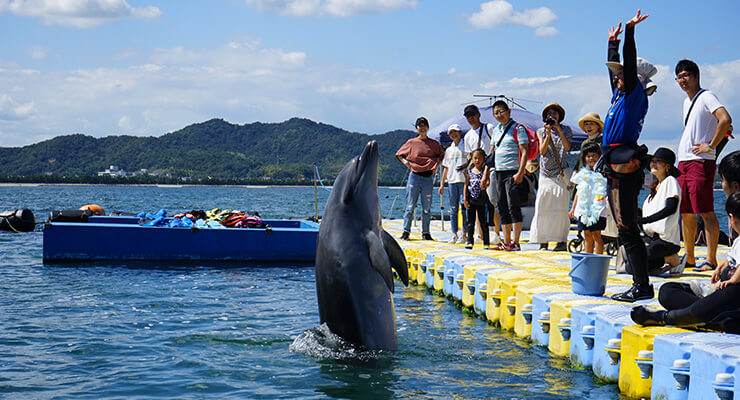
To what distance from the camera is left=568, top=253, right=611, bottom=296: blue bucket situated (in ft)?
21.9

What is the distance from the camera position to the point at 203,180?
513ft

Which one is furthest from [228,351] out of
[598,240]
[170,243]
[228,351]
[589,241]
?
[170,243]

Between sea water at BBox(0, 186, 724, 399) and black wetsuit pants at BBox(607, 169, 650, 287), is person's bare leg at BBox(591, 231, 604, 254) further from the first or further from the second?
black wetsuit pants at BBox(607, 169, 650, 287)

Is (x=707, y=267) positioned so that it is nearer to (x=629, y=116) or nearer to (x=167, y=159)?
(x=629, y=116)

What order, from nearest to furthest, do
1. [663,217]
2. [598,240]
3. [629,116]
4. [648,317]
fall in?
[648,317] → [629,116] → [663,217] → [598,240]

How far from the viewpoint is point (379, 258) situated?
6.08 m

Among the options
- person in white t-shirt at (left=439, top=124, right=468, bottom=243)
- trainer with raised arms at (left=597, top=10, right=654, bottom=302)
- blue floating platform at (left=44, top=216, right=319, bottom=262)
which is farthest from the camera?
blue floating platform at (left=44, top=216, right=319, bottom=262)

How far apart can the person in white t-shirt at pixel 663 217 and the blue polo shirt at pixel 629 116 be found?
194 centimetres

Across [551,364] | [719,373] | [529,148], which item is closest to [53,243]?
[529,148]

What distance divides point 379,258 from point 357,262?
28 cm

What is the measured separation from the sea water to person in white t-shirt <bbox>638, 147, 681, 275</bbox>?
191 cm

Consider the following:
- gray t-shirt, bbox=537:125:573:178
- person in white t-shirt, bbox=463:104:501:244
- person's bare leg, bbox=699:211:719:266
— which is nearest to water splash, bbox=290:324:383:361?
person's bare leg, bbox=699:211:719:266

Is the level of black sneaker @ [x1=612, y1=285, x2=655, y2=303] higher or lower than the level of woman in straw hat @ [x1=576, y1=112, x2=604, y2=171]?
lower

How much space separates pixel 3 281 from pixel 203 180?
147 metres
